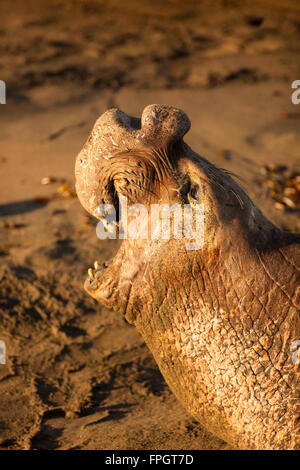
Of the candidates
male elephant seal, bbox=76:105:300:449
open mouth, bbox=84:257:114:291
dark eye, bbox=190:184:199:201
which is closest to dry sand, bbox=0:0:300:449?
male elephant seal, bbox=76:105:300:449

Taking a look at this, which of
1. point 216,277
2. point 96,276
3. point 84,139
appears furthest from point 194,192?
point 84,139

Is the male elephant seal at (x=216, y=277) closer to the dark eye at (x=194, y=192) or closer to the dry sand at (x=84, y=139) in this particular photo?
the dark eye at (x=194, y=192)

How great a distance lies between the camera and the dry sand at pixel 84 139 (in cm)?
355

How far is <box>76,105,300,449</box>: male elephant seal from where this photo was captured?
7.97ft

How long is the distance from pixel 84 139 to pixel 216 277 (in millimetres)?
4938

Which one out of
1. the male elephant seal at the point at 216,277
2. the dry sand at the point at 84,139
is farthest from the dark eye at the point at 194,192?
the dry sand at the point at 84,139

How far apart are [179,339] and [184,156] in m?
0.81

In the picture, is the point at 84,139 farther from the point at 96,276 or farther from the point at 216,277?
the point at 216,277

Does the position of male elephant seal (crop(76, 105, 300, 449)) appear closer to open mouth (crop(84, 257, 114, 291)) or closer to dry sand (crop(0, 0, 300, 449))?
open mouth (crop(84, 257, 114, 291))

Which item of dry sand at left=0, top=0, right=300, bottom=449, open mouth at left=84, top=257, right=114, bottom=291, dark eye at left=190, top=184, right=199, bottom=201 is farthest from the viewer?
dry sand at left=0, top=0, right=300, bottom=449

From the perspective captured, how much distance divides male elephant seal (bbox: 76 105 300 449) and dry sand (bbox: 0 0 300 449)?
0.91 metres

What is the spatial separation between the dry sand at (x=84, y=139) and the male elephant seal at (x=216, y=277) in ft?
2.99
